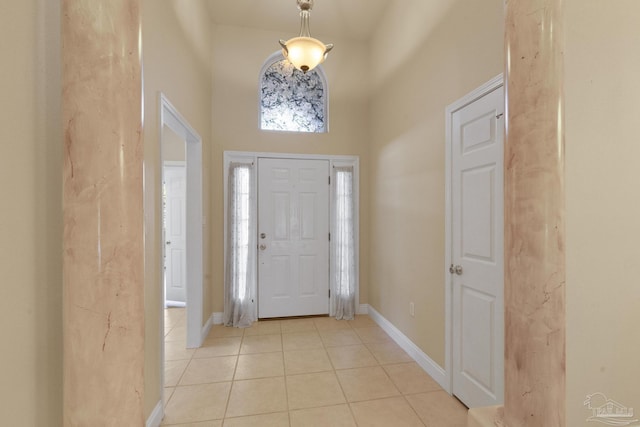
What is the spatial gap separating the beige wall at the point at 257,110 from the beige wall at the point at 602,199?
2475 mm

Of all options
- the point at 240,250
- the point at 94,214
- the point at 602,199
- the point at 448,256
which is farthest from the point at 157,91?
the point at 602,199

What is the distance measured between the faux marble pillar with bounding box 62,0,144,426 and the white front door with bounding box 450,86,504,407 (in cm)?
190

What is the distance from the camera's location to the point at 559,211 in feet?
2.81

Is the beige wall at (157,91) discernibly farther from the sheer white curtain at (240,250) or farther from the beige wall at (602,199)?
the beige wall at (602,199)

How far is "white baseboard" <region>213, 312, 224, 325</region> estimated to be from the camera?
3440mm

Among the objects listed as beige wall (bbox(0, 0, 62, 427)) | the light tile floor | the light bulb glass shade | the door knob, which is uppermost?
the light bulb glass shade

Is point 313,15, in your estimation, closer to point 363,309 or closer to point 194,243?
point 194,243

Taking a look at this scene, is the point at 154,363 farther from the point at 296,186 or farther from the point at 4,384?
the point at 296,186

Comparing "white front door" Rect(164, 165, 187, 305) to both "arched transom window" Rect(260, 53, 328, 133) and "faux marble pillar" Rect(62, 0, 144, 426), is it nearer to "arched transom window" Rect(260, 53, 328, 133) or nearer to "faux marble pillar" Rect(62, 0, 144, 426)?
"arched transom window" Rect(260, 53, 328, 133)

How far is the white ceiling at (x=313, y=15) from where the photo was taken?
3.10 metres

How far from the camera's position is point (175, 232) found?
14.0ft

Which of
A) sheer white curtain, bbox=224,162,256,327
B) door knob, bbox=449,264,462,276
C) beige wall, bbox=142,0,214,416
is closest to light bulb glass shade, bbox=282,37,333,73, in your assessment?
beige wall, bbox=142,0,214,416
